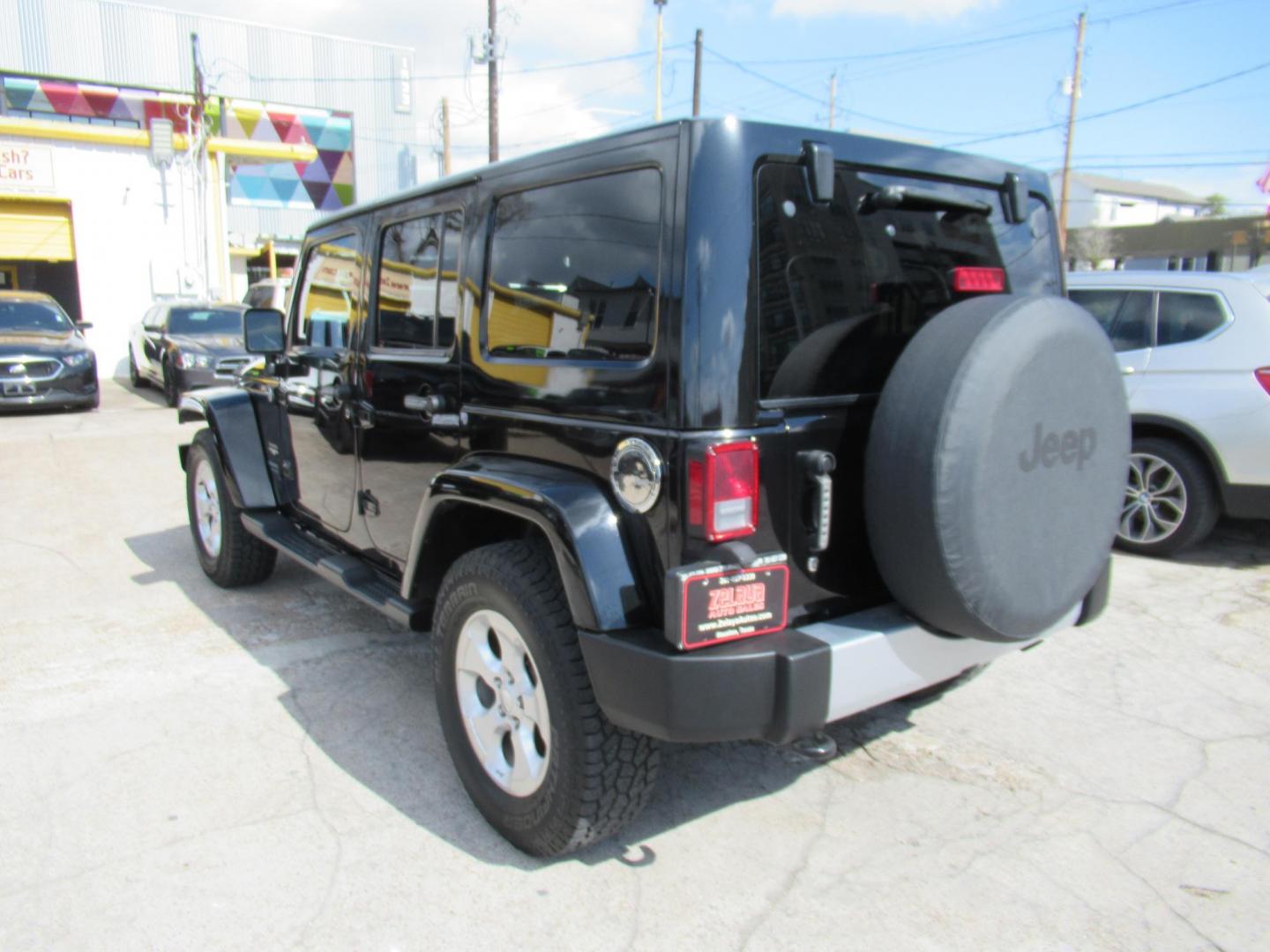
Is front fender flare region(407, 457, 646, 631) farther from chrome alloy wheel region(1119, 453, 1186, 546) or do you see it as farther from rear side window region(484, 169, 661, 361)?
chrome alloy wheel region(1119, 453, 1186, 546)

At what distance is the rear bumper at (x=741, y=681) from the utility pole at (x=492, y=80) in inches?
873

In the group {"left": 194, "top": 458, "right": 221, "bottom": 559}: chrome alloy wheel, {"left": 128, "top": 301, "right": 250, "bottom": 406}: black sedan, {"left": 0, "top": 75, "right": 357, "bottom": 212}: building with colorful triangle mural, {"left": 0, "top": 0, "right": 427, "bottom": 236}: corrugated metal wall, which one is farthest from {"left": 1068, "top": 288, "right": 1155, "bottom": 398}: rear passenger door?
{"left": 0, "top": 0, "right": 427, "bottom": 236}: corrugated metal wall

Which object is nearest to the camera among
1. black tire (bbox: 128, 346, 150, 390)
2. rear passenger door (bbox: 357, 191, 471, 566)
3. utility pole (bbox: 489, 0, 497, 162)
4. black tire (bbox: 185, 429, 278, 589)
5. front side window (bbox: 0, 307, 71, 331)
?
rear passenger door (bbox: 357, 191, 471, 566)

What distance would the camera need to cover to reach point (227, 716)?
3.52 metres

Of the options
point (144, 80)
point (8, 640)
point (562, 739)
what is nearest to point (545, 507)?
point (562, 739)

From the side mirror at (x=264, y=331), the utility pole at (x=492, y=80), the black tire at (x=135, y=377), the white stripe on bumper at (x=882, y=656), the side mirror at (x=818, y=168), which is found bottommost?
the black tire at (x=135, y=377)

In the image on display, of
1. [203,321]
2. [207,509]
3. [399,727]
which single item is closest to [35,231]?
[203,321]

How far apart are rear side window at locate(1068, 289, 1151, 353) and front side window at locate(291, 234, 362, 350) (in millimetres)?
4357

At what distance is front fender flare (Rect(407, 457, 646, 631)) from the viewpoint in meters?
2.24

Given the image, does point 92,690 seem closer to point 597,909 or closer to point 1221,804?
point 597,909

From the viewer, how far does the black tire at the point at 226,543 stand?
4.75 meters

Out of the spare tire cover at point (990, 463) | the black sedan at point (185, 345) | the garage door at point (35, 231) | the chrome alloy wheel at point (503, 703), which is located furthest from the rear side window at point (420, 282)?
the garage door at point (35, 231)

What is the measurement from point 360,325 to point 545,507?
173 centimetres

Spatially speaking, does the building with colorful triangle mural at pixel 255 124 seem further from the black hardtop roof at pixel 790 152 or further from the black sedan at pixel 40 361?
the black hardtop roof at pixel 790 152
